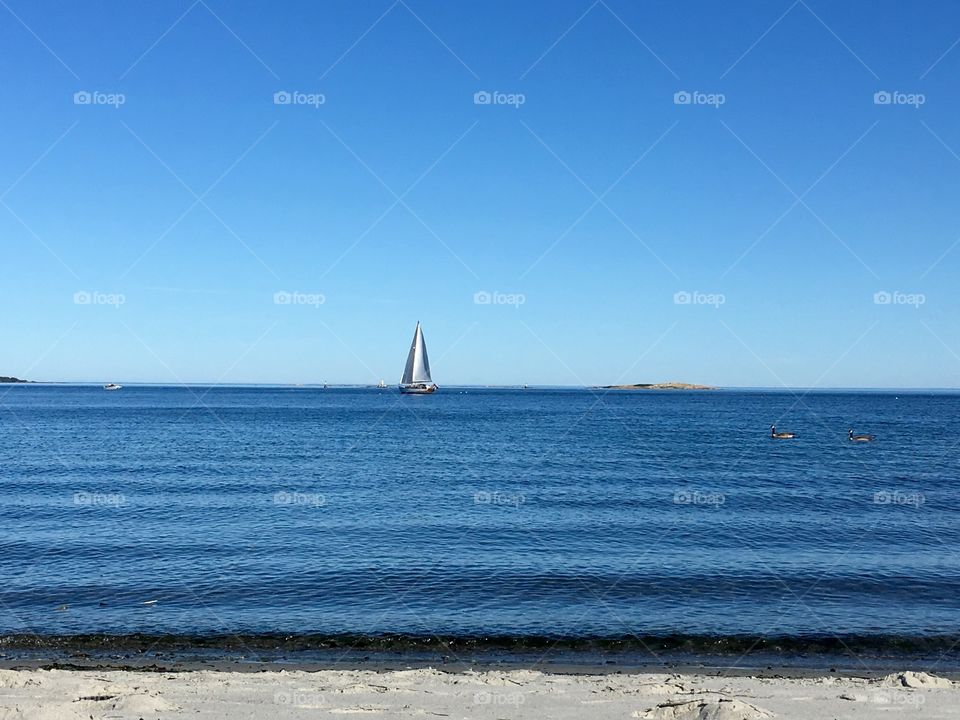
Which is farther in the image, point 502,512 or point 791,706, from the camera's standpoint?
point 502,512

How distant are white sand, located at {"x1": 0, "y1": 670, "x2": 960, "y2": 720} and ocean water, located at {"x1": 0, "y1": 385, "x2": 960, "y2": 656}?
3.66 m

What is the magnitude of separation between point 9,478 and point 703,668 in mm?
44816

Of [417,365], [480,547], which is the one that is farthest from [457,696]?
[417,365]

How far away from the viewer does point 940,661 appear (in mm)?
16547

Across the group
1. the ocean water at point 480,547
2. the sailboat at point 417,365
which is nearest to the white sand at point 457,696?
the ocean water at point 480,547

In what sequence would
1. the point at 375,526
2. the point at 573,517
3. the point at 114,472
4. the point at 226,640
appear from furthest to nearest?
the point at 114,472 → the point at 573,517 → the point at 375,526 → the point at 226,640

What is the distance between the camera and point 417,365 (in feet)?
632

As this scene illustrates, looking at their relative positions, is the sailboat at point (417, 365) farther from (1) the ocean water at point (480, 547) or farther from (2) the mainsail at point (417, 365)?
(1) the ocean water at point (480, 547)

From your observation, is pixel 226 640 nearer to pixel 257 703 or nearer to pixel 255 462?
A: pixel 257 703

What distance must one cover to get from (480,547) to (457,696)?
13.7 metres

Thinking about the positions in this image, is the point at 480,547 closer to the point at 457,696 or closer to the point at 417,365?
the point at 457,696

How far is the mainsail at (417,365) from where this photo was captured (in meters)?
188

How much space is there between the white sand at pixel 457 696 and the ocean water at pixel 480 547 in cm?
366

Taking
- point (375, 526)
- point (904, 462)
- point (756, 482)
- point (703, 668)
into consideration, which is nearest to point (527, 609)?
point (703, 668)
